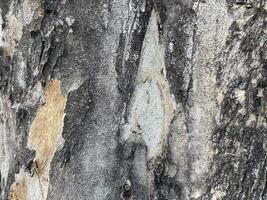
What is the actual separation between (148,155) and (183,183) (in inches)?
3.5

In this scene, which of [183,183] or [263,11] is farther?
[183,183]

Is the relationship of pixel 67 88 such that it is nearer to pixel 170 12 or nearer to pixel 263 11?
pixel 170 12

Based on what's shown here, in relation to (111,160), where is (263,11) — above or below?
above

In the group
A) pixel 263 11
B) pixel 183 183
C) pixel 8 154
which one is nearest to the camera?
pixel 263 11

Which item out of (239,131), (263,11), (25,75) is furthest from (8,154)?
(263,11)

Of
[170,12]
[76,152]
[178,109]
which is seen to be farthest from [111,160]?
[170,12]

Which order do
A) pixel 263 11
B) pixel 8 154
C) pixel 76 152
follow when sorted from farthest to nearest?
pixel 8 154, pixel 76 152, pixel 263 11

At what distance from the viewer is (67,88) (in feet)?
3.90

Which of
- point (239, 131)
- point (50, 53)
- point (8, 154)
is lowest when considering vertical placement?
point (8, 154)

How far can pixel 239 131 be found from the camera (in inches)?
40.9

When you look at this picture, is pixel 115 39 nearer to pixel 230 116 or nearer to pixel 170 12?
pixel 170 12

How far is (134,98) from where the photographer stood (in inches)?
45.6

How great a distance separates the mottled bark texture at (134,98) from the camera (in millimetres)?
1035

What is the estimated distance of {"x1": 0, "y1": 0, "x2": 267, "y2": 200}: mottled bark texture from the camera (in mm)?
1035
